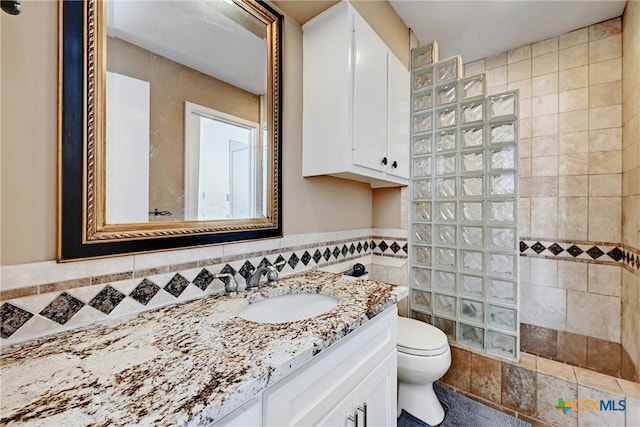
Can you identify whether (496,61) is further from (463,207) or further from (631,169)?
(463,207)

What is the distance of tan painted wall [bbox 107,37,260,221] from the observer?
0.82 metres

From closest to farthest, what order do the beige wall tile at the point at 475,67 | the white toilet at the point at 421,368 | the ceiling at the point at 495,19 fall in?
the white toilet at the point at 421,368 < the ceiling at the point at 495,19 < the beige wall tile at the point at 475,67

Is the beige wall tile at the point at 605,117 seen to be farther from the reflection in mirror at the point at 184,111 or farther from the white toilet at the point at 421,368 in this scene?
the reflection in mirror at the point at 184,111

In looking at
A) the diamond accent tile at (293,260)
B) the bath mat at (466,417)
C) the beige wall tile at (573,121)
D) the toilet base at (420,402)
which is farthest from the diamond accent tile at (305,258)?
the beige wall tile at (573,121)

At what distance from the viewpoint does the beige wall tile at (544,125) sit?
206cm

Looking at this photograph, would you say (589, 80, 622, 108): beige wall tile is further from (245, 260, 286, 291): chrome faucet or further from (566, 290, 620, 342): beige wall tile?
(245, 260, 286, 291): chrome faucet

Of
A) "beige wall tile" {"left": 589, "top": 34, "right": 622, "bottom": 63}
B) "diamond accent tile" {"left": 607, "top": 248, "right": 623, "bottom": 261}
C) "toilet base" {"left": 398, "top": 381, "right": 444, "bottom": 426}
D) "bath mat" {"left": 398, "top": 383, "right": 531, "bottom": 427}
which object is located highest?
"beige wall tile" {"left": 589, "top": 34, "right": 622, "bottom": 63}

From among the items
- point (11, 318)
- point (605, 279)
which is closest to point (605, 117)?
point (605, 279)

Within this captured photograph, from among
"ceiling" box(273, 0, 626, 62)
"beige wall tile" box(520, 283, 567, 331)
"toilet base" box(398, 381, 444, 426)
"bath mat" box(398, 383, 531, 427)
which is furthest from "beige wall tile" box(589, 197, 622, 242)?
"toilet base" box(398, 381, 444, 426)

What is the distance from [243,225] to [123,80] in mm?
618

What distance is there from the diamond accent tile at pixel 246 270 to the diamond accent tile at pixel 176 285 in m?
0.23

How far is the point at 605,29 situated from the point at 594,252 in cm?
159

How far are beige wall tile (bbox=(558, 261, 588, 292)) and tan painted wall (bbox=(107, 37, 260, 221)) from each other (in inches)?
103

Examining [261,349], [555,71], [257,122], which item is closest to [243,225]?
[257,122]
